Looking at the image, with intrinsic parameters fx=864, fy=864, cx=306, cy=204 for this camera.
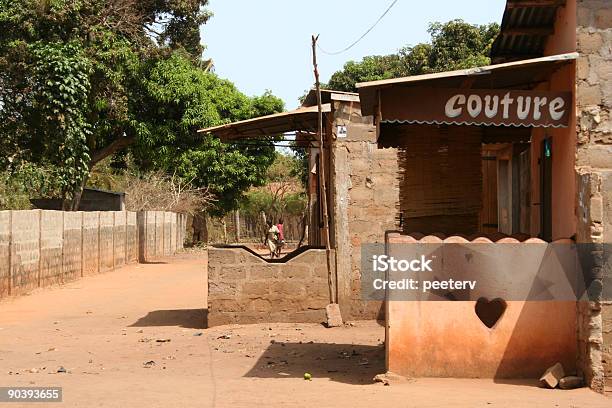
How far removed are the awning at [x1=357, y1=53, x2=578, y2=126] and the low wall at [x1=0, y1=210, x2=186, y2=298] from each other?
34.7ft

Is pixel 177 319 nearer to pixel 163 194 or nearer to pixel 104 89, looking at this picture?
pixel 104 89

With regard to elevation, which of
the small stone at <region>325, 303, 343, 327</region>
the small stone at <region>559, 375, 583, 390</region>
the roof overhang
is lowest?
the small stone at <region>559, 375, 583, 390</region>

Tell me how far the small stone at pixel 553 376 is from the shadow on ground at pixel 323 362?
1658mm

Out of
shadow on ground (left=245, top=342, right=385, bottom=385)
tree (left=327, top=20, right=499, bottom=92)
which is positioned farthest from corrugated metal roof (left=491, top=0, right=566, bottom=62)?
tree (left=327, top=20, right=499, bottom=92)

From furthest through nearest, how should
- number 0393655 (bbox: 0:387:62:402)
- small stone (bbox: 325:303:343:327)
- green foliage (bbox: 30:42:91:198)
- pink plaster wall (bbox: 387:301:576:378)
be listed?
green foliage (bbox: 30:42:91:198), small stone (bbox: 325:303:343:327), pink plaster wall (bbox: 387:301:576:378), number 0393655 (bbox: 0:387:62:402)

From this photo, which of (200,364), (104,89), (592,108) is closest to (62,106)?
(104,89)

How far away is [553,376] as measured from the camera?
8078 millimetres

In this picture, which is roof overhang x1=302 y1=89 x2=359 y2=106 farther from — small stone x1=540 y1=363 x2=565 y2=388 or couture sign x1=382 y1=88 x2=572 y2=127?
small stone x1=540 y1=363 x2=565 y2=388

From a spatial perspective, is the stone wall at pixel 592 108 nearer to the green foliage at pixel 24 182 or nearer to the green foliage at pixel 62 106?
the green foliage at pixel 24 182

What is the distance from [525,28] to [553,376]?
3.92 meters

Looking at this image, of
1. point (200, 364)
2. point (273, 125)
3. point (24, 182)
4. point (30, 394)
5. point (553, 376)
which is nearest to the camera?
point (30, 394)

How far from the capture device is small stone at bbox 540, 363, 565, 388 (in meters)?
8.02

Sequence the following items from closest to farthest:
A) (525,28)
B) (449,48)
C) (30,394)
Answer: (30,394), (525,28), (449,48)

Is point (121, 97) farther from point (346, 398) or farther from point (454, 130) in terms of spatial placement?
point (346, 398)
